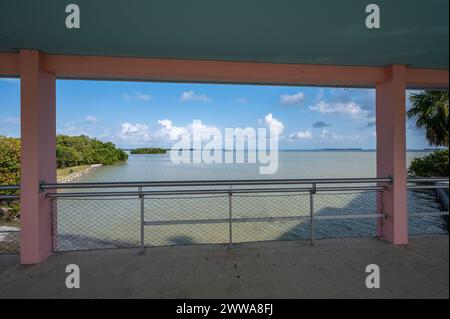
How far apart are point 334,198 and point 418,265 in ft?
24.4

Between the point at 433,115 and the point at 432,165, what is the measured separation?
152 inches

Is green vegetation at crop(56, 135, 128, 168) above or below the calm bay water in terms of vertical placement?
above

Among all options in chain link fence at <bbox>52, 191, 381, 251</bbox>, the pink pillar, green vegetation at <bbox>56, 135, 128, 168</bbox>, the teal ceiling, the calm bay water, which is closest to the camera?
the teal ceiling

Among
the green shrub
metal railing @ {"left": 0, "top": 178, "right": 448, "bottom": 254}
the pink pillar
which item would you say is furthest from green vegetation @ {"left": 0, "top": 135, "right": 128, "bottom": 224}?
the green shrub

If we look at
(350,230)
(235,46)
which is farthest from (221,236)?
(235,46)

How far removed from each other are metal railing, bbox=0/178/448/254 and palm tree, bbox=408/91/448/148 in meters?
2.64

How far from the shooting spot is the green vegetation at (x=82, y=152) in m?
20.5

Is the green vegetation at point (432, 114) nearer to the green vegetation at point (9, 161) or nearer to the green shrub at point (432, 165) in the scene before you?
the green shrub at point (432, 165)

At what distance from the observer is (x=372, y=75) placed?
119 inches

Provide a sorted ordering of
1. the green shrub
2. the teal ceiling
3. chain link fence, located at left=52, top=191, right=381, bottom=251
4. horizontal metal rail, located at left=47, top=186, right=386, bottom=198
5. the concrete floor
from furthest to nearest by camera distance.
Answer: the green shrub → chain link fence, located at left=52, top=191, right=381, bottom=251 → horizontal metal rail, located at left=47, top=186, right=386, bottom=198 → the concrete floor → the teal ceiling

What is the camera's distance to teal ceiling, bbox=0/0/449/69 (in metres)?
1.70

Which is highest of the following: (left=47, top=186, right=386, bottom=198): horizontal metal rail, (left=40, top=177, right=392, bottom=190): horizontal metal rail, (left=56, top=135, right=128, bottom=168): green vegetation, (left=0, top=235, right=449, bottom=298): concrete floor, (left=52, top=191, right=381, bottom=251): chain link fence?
(left=56, top=135, right=128, bottom=168): green vegetation

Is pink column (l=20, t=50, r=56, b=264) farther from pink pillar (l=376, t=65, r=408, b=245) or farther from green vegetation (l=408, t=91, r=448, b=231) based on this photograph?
green vegetation (l=408, t=91, r=448, b=231)

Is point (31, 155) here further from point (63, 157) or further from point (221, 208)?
point (63, 157)
